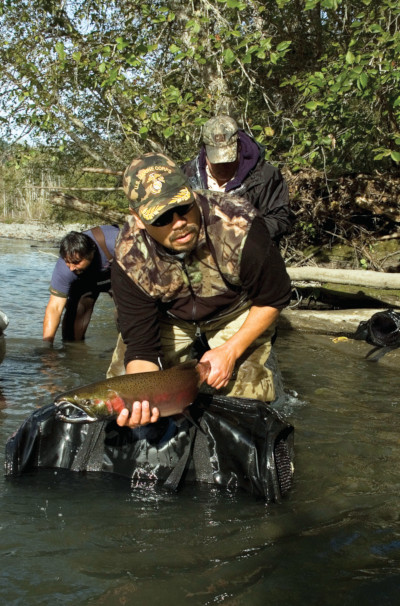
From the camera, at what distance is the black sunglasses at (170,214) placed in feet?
10.4

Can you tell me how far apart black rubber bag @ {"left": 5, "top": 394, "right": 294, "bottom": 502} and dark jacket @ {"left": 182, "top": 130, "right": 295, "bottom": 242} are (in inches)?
84.2

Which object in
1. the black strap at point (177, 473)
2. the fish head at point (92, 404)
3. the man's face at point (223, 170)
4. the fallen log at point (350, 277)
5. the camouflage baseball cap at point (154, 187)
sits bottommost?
the black strap at point (177, 473)

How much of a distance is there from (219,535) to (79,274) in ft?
15.7

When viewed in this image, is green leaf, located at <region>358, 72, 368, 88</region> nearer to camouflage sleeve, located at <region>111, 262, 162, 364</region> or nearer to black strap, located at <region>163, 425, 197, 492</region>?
camouflage sleeve, located at <region>111, 262, 162, 364</region>

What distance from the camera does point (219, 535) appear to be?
3.08 metres

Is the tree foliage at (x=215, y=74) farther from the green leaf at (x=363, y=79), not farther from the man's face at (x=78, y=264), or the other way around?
the man's face at (x=78, y=264)

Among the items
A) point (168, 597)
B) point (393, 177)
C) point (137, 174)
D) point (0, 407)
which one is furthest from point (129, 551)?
point (393, 177)

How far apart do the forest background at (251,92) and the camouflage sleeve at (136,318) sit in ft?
18.3

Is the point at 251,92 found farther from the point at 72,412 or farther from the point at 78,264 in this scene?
the point at 72,412

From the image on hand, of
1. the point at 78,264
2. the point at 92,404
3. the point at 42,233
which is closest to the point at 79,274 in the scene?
the point at 78,264

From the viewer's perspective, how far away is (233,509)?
10.9ft

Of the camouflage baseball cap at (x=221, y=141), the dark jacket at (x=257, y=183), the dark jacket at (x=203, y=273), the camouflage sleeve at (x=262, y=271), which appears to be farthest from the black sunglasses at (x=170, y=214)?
the dark jacket at (x=257, y=183)

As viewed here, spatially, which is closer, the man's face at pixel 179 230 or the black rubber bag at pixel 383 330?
the man's face at pixel 179 230

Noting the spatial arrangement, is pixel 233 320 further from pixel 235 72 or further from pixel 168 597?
pixel 235 72
